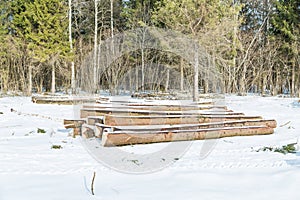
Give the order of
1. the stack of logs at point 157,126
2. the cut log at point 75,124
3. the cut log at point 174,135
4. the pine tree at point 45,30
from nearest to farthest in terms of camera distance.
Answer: the cut log at point 174,135, the stack of logs at point 157,126, the cut log at point 75,124, the pine tree at point 45,30

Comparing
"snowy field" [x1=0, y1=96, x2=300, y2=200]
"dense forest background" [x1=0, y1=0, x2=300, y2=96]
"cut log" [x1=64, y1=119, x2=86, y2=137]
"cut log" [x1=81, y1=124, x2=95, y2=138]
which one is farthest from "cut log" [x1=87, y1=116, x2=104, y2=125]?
"dense forest background" [x1=0, y1=0, x2=300, y2=96]

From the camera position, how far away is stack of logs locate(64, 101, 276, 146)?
542 centimetres

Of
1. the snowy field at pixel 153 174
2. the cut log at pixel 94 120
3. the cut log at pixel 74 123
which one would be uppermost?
the cut log at pixel 94 120

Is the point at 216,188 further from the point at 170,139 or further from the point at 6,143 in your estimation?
the point at 6,143

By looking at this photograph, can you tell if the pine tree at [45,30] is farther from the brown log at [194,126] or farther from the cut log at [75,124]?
the brown log at [194,126]

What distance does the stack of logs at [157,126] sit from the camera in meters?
5.42

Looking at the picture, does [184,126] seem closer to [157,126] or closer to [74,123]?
[157,126]

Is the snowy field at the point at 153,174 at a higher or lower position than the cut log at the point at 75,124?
lower

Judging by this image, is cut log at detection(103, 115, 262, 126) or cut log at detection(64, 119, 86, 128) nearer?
cut log at detection(103, 115, 262, 126)

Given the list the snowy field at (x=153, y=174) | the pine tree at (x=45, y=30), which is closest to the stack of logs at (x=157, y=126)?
the snowy field at (x=153, y=174)

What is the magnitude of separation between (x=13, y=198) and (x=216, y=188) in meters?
2.15

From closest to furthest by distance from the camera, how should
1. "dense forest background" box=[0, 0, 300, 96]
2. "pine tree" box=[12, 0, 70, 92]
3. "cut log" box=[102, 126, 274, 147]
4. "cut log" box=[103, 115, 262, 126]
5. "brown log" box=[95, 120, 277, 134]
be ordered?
"cut log" box=[102, 126, 274, 147], "brown log" box=[95, 120, 277, 134], "cut log" box=[103, 115, 262, 126], "pine tree" box=[12, 0, 70, 92], "dense forest background" box=[0, 0, 300, 96]

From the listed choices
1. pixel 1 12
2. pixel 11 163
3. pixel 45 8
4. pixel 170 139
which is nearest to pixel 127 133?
pixel 170 139

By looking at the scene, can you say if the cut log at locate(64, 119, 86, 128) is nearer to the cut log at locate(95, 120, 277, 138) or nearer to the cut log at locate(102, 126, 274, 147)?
the cut log at locate(95, 120, 277, 138)
